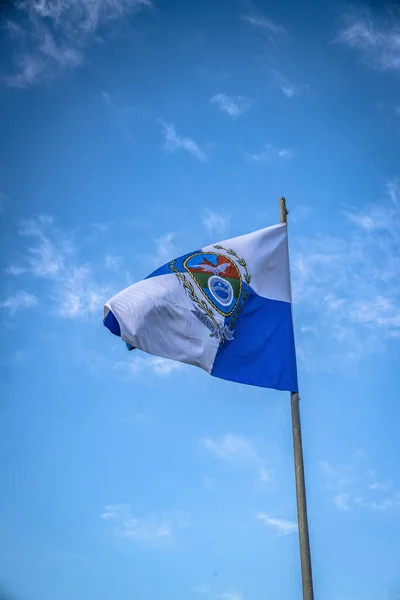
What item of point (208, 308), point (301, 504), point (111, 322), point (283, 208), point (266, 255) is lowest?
point (301, 504)

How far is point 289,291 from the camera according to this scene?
1489 cm

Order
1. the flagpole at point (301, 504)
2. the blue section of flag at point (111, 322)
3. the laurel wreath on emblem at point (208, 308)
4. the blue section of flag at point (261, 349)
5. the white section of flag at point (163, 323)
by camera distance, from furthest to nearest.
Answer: the laurel wreath on emblem at point (208, 308)
the blue section of flag at point (261, 349)
the blue section of flag at point (111, 322)
the white section of flag at point (163, 323)
the flagpole at point (301, 504)

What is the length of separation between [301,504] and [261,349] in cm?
362

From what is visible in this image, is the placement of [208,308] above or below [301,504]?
above

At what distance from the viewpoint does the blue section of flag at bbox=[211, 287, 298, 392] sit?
13.2 meters

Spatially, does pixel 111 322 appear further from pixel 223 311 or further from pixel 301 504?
pixel 301 504

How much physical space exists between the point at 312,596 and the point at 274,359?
15.4 ft

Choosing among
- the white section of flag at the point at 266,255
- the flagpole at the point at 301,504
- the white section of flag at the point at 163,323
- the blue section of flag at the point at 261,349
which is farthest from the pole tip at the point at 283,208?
the flagpole at the point at 301,504

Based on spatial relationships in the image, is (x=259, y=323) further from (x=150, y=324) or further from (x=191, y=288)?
(x=150, y=324)

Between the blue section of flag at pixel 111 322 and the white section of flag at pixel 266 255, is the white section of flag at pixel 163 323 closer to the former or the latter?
the blue section of flag at pixel 111 322

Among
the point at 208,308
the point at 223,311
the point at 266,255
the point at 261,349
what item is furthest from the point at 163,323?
the point at 266,255

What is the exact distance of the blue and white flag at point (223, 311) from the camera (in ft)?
42.3

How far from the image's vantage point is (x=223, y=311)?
13.9m

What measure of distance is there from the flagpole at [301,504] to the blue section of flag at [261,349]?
852mm
